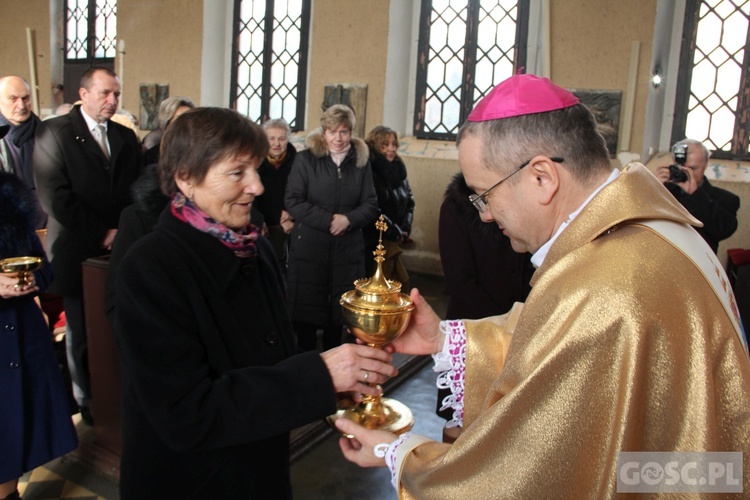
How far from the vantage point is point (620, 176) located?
1.33m

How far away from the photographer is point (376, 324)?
1735 millimetres

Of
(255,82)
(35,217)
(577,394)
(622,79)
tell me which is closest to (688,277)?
(577,394)

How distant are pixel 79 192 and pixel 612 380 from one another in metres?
3.40

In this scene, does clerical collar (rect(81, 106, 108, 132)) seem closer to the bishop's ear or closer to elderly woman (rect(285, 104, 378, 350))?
elderly woman (rect(285, 104, 378, 350))

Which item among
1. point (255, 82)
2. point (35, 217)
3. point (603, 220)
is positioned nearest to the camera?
point (603, 220)

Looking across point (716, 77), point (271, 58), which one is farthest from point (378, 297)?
point (271, 58)

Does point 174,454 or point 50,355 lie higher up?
point 174,454

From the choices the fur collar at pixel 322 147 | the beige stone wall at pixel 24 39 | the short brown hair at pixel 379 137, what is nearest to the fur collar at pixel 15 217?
the fur collar at pixel 322 147

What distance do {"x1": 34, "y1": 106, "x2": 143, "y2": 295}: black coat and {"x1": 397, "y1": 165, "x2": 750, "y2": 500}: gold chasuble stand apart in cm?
305

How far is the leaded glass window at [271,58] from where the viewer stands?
29.2ft

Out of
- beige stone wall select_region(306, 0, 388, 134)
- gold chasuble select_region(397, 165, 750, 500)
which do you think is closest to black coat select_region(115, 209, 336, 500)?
gold chasuble select_region(397, 165, 750, 500)

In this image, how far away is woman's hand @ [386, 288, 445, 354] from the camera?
198 centimetres

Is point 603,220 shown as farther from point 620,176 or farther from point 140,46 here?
point 140,46

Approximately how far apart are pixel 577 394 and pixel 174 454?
1.03 meters
